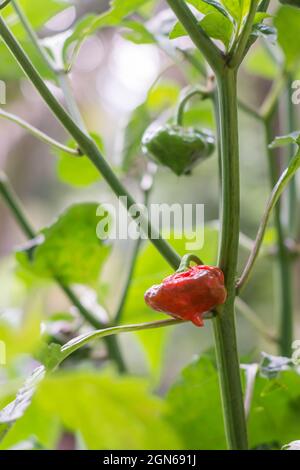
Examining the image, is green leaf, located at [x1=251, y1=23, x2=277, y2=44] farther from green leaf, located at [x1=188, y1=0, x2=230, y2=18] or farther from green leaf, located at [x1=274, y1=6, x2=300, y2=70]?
green leaf, located at [x1=274, y1=6, x2=300, y2=70]

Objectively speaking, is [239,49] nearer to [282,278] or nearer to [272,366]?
[272,366]

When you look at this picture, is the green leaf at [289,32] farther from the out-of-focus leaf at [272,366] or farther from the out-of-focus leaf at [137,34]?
the out-of-focus leaf at [272,366]

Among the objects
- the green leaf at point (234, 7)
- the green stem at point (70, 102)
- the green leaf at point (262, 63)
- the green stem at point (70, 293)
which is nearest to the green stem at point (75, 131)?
the green stem at point (70, 102)

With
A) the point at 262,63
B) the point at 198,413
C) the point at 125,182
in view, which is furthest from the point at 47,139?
the point at 125,182

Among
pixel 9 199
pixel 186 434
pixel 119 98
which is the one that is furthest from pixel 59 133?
pixel 186 434

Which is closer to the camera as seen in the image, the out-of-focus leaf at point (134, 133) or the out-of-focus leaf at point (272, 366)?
the out-of-focus leaf at point (272, 366)

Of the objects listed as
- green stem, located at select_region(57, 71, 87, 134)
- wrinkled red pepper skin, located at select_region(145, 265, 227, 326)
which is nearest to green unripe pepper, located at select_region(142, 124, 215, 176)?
green stem, located at select_region(57, 71, 87, 134)
